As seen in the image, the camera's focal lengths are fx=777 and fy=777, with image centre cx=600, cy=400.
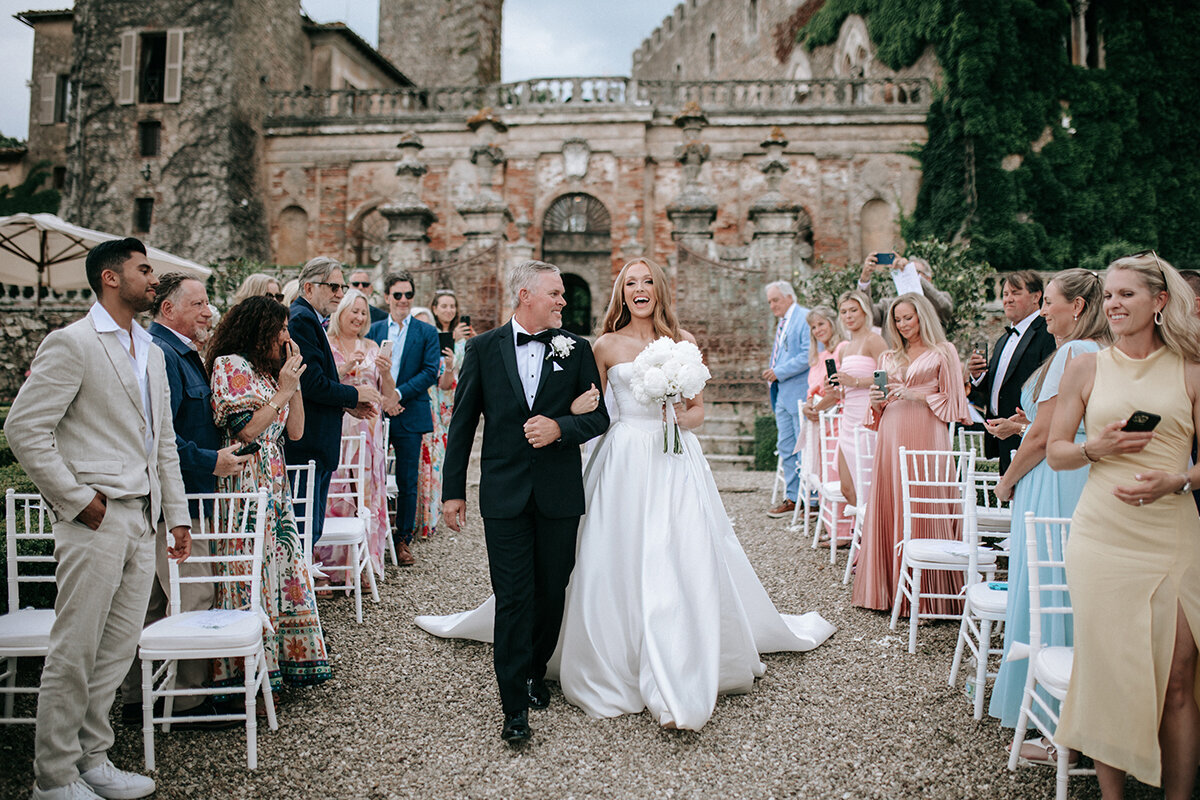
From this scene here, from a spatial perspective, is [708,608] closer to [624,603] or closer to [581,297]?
[624,603]

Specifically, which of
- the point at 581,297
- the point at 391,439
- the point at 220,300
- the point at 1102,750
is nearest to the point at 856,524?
the point at 1102,750

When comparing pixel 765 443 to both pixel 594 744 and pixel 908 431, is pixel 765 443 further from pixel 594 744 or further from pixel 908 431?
pixel 594 744

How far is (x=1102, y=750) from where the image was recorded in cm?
253

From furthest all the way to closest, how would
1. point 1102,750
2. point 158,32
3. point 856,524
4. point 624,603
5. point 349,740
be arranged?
point 158,32 → point 856,524 → point 624,603 → point 349,740 → point 1102,750

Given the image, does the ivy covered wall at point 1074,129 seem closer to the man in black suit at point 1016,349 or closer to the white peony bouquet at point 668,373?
the man in black suit at point 1016,349

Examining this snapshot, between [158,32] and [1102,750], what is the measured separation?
27.0m

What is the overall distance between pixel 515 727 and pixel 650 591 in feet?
2.67

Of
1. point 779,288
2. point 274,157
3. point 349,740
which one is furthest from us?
point 274,157

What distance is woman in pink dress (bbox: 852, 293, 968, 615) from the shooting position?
4918mm

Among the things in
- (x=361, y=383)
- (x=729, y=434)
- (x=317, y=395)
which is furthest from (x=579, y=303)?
(x=317, y=395)

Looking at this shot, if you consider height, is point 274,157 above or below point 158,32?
below

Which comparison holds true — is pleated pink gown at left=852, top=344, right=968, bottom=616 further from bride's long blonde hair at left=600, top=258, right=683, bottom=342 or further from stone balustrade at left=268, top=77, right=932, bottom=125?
stone balustrade at left=268, top=77, right=932, bottom=125

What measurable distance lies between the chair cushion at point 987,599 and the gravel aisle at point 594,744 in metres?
0.50

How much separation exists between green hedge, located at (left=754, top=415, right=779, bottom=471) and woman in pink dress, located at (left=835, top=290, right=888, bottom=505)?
4932mm
